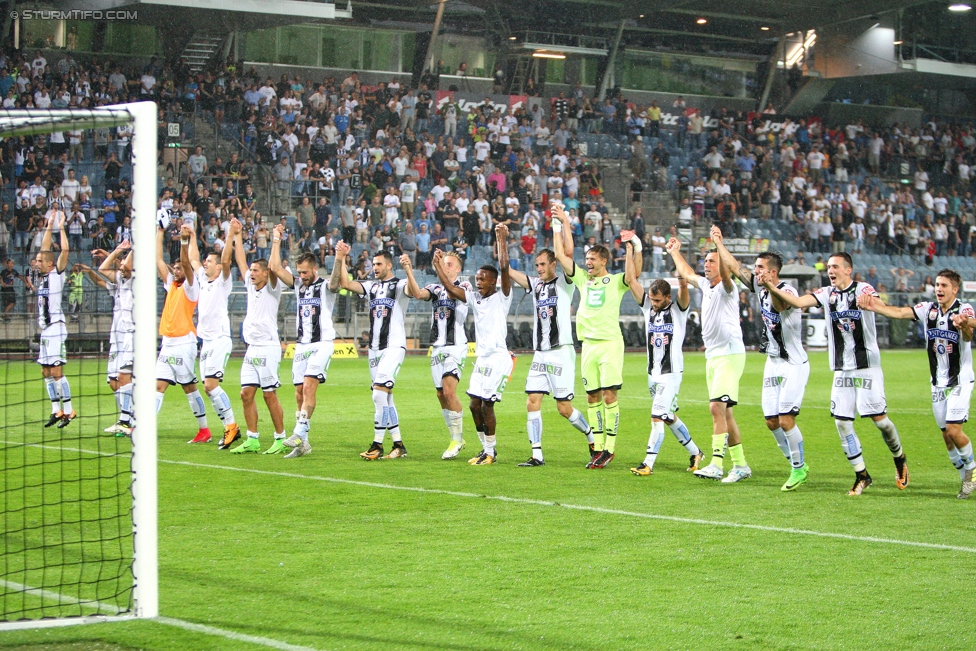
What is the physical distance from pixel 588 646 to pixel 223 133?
3044 cm

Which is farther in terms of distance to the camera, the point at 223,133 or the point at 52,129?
the point at 223,133

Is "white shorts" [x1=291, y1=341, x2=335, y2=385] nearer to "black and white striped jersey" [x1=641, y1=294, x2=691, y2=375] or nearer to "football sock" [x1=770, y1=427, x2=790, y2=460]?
"black and white striped jersey" [x1=641, y1=294, x2=691, y2=375]

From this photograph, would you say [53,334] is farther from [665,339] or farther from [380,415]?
[665,339]

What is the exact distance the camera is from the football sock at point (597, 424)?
12844 mm

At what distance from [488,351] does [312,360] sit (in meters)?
2.19

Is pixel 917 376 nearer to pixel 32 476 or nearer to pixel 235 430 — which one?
pixel 235 430

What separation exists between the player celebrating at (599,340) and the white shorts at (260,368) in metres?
3.86

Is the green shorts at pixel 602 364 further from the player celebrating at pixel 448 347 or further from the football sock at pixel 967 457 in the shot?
the football sock at pixel 967 457

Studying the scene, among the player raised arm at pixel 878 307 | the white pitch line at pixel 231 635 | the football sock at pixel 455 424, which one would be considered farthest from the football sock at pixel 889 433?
the white pitch line at pixel 231 635

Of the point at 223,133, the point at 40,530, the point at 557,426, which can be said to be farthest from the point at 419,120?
the point at 40,530

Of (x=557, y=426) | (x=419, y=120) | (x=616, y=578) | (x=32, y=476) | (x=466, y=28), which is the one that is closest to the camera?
(x=616, y=578)

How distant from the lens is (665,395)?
477 inches

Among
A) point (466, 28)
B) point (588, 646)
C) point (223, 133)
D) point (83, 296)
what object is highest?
point (466, 28)

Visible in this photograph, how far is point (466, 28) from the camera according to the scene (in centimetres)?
4391
